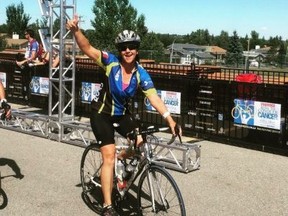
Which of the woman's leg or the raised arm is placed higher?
the raised arm

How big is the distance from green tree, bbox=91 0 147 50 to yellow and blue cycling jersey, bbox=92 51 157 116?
7097cm

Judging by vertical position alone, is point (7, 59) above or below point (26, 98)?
above

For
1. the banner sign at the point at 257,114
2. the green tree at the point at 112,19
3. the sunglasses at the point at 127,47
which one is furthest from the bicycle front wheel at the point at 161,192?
the green tree at the point at 112,19

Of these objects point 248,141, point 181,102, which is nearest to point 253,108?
point 248,141

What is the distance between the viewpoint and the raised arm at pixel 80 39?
4.54 meters

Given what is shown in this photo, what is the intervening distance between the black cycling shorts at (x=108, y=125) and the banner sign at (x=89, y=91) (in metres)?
7.14

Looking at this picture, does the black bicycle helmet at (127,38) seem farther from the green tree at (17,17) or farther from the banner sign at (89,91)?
the green tree at (17,17)

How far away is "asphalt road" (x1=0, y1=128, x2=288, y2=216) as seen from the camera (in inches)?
222

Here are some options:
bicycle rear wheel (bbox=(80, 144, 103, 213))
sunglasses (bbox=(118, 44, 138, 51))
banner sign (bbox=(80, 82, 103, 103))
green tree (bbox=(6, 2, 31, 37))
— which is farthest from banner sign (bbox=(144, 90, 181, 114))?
green tree (bbox=(6, 2, 31, 37))

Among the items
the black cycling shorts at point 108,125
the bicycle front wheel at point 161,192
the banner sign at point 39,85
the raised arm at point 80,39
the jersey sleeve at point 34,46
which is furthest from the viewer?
the banner sign at point 39,85

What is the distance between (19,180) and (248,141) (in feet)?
15.9

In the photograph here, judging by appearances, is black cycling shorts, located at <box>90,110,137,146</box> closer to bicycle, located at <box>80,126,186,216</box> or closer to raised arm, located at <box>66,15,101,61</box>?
bicycle, located at <box>80,126,186,216</box>

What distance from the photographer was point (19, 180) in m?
6.76

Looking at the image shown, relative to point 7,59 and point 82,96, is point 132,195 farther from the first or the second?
point 7,59
